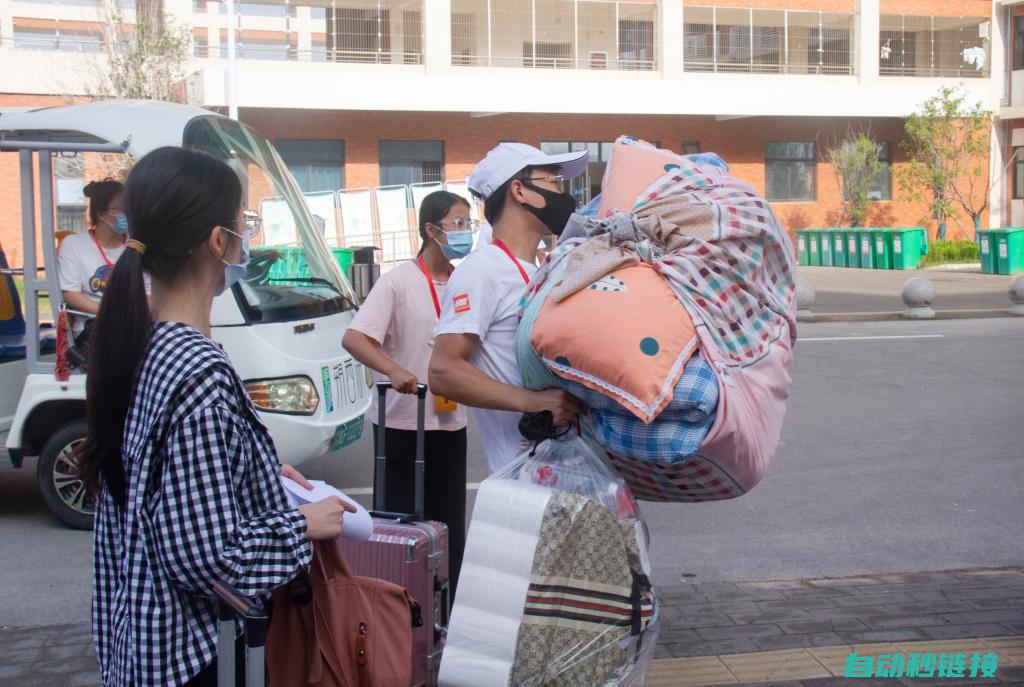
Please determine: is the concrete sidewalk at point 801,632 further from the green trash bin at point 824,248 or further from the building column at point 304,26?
the building column at point 304,26

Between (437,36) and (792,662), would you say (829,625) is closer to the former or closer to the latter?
(792,662)

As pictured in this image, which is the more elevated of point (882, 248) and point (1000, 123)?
point (1000, 123)

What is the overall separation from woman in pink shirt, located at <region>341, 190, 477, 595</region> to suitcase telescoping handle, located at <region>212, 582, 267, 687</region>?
7.53ft

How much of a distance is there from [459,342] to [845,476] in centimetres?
548

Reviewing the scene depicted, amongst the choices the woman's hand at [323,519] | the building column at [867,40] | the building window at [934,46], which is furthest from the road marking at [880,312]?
the building window at [934,46]

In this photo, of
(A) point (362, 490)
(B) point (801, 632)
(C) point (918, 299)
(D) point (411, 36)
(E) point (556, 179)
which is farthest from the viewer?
(D) point (411, 36)

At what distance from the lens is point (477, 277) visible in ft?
11.5

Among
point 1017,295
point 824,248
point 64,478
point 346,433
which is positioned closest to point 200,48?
point 824,248

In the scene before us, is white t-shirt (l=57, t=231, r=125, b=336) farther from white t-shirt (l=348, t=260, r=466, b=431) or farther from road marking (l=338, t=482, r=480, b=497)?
white t-shirt (l=348, t=260, r=466, b=431)

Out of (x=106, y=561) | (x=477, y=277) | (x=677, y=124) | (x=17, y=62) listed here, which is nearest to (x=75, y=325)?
(x=477, y=277)

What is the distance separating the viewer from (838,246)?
32.6m

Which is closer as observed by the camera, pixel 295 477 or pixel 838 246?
pixel 295 477

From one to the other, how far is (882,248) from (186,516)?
30.6m

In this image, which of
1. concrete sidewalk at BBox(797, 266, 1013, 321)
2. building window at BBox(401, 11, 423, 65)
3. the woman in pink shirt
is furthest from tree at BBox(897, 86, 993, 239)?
the woman in pink shirt
